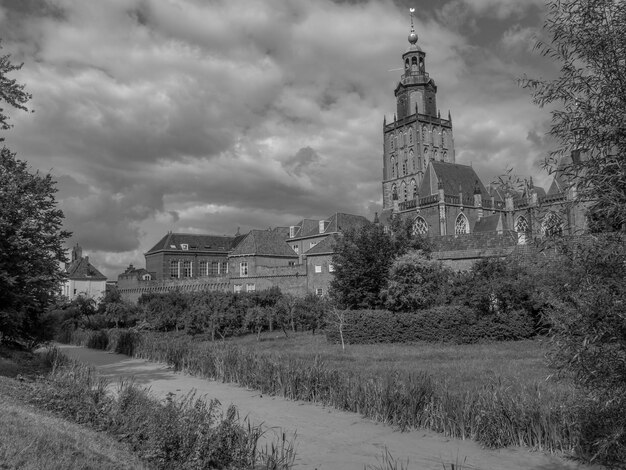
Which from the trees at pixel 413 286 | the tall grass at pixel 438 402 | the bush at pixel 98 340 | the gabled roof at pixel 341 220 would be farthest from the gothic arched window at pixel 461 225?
the tall grass at pixel 438 402

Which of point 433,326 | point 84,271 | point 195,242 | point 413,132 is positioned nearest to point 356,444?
point 433,326

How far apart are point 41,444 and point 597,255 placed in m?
6.37

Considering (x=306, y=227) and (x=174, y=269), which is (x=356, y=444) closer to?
(x=306, y=227)

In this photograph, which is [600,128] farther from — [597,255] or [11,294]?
[11,294]

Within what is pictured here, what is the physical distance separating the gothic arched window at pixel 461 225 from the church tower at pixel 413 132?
24944 mm

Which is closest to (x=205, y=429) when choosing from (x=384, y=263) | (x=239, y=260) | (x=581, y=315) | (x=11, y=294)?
(x=581, y=315)

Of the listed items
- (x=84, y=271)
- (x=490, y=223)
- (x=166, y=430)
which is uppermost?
(x=490, y=223)

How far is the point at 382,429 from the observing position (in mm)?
10383

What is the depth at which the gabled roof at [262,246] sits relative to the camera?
56344mm

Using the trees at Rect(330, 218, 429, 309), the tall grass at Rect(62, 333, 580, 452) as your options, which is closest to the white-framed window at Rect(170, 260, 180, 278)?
the trees at Rect(330, 218, 429, 309)

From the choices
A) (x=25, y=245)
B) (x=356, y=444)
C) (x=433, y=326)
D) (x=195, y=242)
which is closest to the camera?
(x=356, y=444)

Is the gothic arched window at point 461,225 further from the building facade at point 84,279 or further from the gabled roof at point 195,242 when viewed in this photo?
the building facade at point 84,279

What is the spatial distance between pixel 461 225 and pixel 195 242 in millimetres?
39652

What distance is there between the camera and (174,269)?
7600 centimetres
